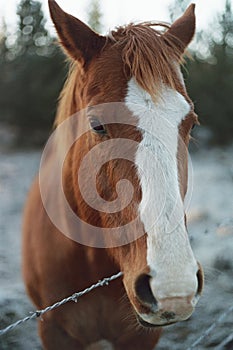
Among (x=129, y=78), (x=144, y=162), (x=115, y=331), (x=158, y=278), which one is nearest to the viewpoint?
(x=158, y=278)

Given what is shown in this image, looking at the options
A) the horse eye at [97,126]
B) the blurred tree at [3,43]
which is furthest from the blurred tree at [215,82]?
the horse eye at [97,126]

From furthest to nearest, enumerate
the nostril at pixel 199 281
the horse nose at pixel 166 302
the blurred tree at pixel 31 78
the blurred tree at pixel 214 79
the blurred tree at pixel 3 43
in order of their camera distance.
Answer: the blurred tree at pixel 3 43
the blurred tree at pixel 214 79
the blurred tree at pixel 31 78
the nostril at pixel 199 281
the horse nose at pixel 166 302

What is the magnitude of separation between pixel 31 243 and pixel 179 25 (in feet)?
4.93

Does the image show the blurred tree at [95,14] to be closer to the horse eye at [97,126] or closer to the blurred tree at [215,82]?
the blurred tree at [215,82]

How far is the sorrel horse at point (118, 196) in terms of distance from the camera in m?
1.83

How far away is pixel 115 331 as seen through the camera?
2.80m

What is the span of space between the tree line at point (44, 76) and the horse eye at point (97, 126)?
9659 mm

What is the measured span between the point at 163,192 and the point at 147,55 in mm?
663

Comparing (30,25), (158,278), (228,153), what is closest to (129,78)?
(158,278)

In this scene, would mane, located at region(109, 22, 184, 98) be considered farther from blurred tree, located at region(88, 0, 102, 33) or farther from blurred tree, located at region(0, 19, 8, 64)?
blurred tree, located at region(0, 19, 8, 64)

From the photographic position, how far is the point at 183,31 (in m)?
2.61

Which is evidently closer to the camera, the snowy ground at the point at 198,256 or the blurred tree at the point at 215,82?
the snowy ground at the point at 198,256

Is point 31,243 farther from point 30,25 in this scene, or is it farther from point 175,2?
point 30,25

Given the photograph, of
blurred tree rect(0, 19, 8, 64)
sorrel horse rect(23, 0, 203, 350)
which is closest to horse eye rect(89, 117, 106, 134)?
sorrel horse rect(23, 0, 203, 350)
